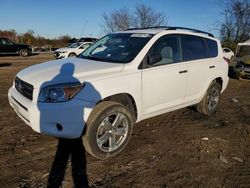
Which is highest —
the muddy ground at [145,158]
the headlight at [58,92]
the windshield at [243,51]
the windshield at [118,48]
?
the windshield at [118,48]

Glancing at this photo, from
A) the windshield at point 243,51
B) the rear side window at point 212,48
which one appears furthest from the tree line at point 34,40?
the rear side window at point 212,48

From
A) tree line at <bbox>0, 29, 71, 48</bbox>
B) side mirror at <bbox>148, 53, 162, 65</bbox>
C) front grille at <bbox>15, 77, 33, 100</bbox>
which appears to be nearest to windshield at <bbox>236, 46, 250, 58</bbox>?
side mirror at <bbox>148, 53, 162, 65</bbox>

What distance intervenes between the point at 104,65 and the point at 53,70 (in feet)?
2.51

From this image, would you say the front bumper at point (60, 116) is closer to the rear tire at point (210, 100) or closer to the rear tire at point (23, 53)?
the rear tire at point (210, 100)

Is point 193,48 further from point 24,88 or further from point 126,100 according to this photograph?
point 24,88

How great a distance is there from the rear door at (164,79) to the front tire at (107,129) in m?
0.53

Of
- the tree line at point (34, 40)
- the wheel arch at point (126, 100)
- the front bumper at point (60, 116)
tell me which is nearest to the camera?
the front bumper at point (60, 116)

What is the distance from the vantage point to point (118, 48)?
17.7 feet

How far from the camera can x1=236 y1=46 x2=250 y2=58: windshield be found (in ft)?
50.6

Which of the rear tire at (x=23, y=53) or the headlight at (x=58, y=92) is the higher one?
the headlight at (x=58, y=92)

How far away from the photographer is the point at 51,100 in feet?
13.3

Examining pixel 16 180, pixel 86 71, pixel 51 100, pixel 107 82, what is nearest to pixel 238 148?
pixel 107 82

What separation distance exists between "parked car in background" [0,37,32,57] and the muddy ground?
22.5m

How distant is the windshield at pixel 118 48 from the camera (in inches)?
200
